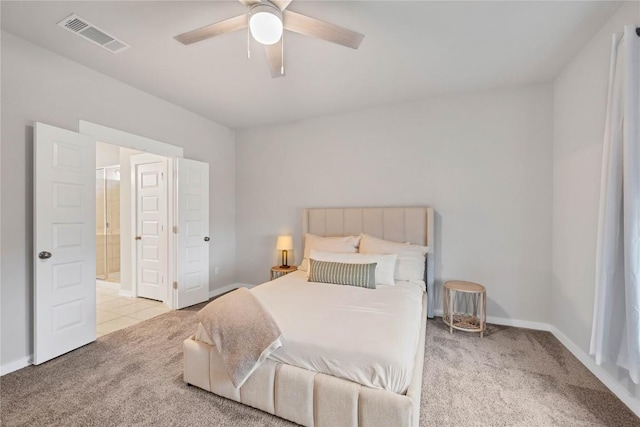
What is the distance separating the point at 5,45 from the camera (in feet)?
7.25

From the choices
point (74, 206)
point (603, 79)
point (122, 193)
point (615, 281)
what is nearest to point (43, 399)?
point (74, 206)

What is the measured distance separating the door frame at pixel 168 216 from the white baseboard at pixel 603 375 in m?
4.50

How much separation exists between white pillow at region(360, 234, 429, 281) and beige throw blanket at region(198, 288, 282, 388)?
168 centimetres

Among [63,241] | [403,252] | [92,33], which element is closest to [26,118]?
[92,33]

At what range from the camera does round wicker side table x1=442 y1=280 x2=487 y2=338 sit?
2.81 meters

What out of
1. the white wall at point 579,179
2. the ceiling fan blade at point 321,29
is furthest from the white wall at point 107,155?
the white wall at point 579,179

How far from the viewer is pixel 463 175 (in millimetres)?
3279

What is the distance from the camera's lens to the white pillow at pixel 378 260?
9.16 feet

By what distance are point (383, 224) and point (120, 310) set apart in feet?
12.5

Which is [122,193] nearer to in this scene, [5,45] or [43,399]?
[5,45]

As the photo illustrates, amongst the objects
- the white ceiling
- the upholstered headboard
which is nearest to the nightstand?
the upholstered headboard

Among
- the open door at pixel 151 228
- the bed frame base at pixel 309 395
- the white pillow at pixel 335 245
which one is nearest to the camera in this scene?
the bed frame base at pixel 309 395

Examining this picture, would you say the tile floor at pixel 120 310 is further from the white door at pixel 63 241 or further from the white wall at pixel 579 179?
the white wall at pixel 579 179

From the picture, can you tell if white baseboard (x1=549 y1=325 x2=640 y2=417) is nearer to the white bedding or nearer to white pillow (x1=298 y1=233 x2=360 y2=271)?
the white bedding
